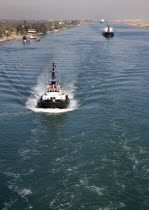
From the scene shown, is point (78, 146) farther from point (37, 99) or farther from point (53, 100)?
point (37, 99)

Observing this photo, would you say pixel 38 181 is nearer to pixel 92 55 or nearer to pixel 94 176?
pixel 94 176

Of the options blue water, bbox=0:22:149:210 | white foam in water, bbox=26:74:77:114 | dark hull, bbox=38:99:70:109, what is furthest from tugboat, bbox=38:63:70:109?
blue water, bbox=0:22:149:210

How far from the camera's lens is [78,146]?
33.5 metres

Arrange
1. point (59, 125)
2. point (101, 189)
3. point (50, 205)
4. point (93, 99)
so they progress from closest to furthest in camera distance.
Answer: point (50, 205) < point (101, 189) < point (59, 125) < point (93, 99)

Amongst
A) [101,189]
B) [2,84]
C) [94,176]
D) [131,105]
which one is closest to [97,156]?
[94,176]

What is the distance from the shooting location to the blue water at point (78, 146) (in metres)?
25.0

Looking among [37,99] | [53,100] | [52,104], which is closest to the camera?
[52,104]

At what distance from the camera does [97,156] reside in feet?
102

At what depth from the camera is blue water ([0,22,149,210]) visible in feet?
82.0

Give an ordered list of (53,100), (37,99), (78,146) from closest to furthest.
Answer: (78,146) → (53,100) → (37,99)

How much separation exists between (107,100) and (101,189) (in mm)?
24095

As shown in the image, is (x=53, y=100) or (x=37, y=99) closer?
(x=53, y=100)

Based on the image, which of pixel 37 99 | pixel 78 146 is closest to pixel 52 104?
pixel 37 99

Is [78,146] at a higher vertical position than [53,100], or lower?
lower
